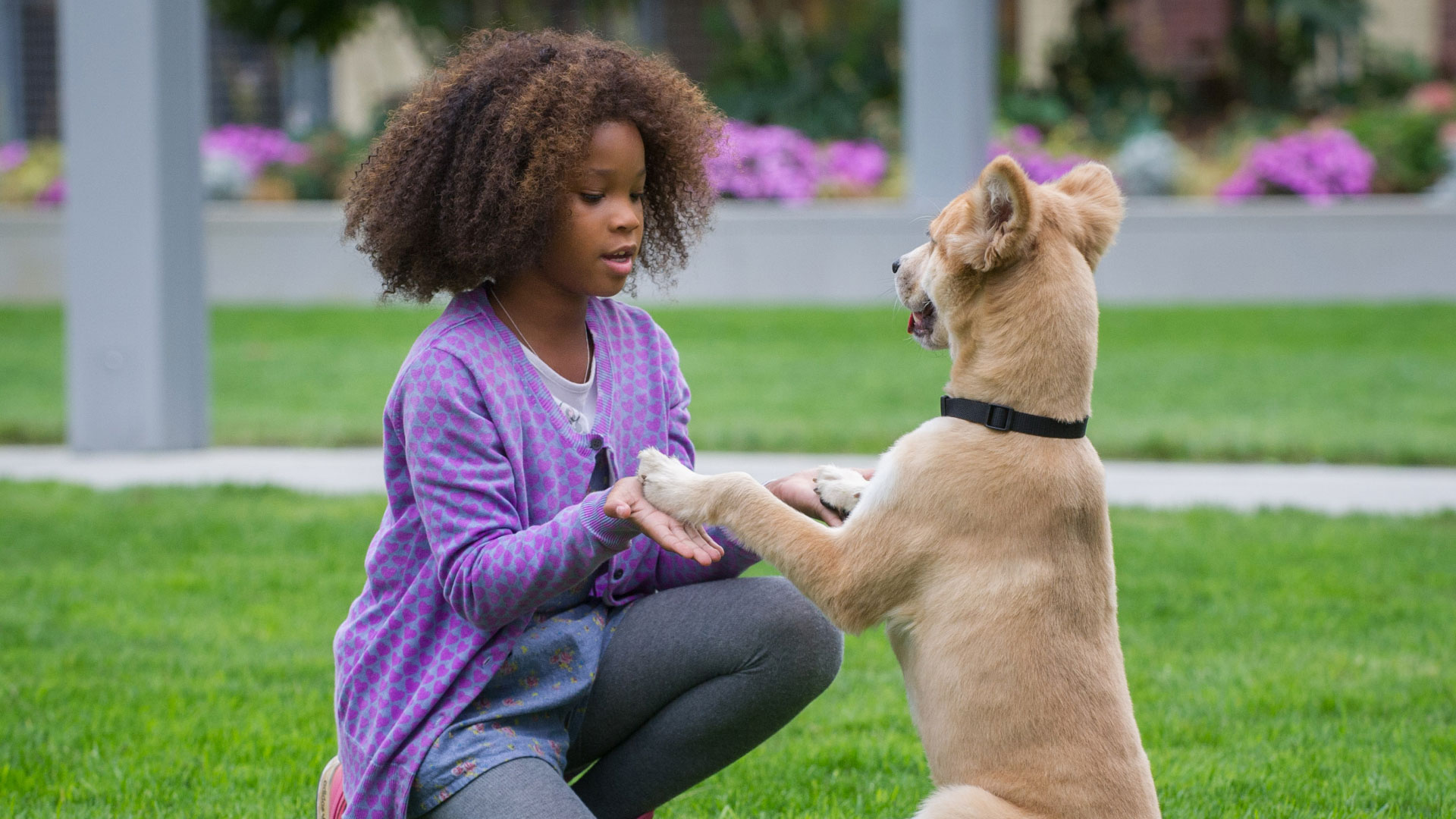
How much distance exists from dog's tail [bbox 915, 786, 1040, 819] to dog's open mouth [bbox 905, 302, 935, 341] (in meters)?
0.88

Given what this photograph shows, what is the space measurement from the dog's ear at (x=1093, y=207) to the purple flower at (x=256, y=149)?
15460 millimetres

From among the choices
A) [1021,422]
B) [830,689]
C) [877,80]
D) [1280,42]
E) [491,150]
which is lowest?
[830,689]

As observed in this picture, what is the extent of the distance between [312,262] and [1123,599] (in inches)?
465

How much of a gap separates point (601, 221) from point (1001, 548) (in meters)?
0.94

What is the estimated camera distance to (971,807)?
254cm

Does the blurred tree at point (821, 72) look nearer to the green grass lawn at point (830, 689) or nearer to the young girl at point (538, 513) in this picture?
the green grass lawn at point (830, 689)

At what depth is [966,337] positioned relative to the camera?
2.82 metres

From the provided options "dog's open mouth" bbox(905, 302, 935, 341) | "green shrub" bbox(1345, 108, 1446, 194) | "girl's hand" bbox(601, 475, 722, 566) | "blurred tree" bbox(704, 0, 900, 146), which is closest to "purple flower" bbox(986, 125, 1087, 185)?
"blurred tree" bbox(704, 0, 900, 146)

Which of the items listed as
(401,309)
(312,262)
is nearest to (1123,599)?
(401,309)

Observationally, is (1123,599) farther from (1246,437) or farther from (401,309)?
(401,309)

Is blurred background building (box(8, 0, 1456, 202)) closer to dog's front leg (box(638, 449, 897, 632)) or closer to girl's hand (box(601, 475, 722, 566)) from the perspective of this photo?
dog's front leg (box(638, 449, 897, 632))

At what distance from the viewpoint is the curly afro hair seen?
280cm

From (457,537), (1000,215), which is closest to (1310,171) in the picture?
(1000,215)

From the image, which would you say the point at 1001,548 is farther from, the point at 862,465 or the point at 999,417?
the point at 862,465
